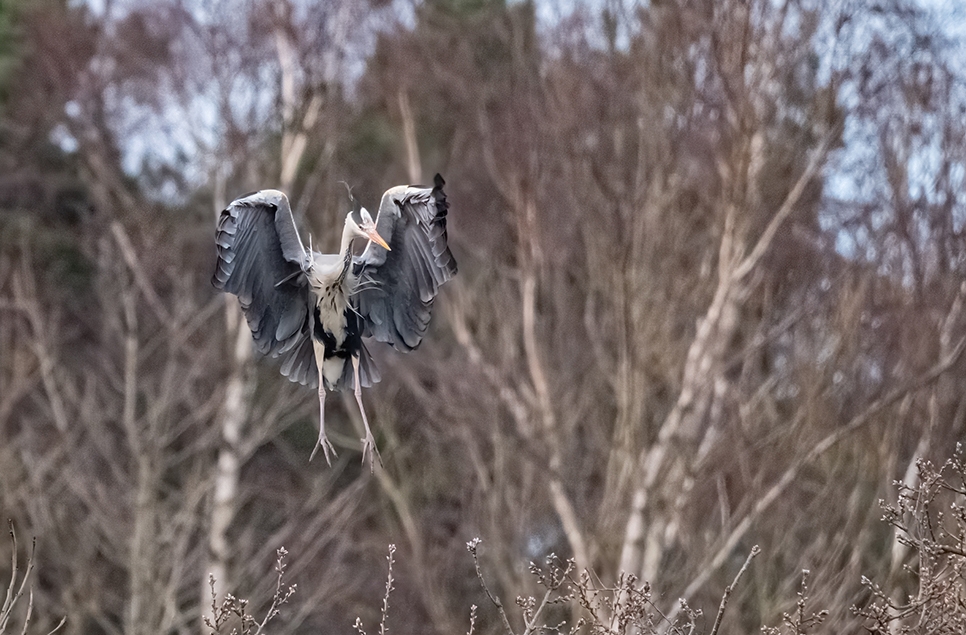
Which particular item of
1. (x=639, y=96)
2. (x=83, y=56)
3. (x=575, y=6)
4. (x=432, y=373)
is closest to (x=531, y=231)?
(x=639, y=96)

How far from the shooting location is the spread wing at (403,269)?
454 cm

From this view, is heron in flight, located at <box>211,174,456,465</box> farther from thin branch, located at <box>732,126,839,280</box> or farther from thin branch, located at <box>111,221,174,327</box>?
thin branch, located at <box>111,221,174,327</box>

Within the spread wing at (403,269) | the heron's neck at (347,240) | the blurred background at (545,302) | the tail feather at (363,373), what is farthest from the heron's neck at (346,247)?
the blurred background at (545,302)

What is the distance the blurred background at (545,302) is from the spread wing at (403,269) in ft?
12.2

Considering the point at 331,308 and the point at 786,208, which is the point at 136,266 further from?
the point at 331,308

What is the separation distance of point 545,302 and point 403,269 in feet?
29.1

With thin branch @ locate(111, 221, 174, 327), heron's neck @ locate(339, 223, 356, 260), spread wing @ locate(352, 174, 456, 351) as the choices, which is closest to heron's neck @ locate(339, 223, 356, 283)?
heron's neck @ locate(339, 223, 356, 260)

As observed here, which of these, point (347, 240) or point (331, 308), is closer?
point (347, 240)

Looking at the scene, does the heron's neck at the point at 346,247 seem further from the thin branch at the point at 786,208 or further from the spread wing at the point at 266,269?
the thin branch at the point at 786,208

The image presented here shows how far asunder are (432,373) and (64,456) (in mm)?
5571

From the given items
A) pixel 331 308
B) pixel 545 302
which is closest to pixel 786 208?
pixel 545 302

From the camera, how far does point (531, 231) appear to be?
10.9 metres

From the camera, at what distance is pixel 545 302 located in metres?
13.5

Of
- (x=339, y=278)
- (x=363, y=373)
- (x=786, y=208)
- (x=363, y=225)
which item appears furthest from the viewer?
(x=786, y=208)
